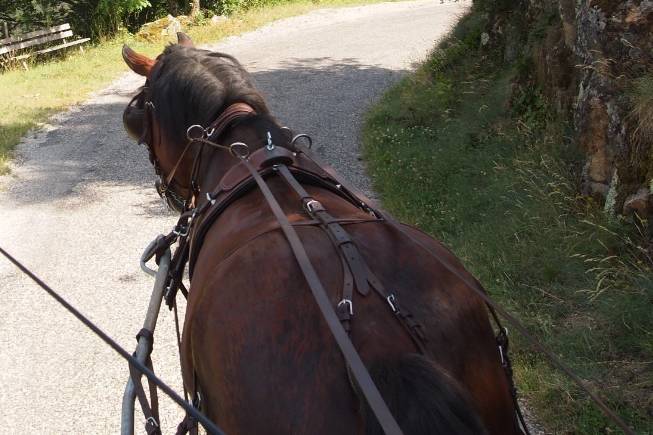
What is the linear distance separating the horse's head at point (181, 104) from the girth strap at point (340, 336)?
3.95 feet

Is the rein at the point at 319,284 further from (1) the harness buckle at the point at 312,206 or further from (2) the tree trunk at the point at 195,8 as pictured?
(2) the tree trunk at the point at 195,8

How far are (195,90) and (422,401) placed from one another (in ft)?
7.34

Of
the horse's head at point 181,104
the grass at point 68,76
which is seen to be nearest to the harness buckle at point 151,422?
the horse's head at point 181,104

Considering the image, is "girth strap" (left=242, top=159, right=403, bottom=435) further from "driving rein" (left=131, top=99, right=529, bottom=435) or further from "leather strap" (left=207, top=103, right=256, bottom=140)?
"leather strap" (left=207, top=103, right=256, bottom=140)

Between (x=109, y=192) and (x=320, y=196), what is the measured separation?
668cm

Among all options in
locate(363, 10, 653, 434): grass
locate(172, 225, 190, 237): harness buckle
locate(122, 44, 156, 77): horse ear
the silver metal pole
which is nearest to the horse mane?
locate(122, 44, 156, 77): horse ear

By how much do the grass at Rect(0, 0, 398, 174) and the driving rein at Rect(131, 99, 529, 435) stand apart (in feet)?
24.4

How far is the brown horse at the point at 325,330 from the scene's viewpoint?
1.74 m

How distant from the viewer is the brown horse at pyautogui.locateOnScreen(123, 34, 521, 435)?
68.6 inches

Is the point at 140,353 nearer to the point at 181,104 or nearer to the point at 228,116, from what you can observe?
the point at 228,116

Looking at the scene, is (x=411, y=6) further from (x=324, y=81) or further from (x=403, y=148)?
(x=403, y=148)

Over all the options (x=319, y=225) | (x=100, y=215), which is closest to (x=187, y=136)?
(x=319, y=225)

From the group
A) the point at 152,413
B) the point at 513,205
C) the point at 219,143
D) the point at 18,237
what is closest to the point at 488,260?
the point at 513,205

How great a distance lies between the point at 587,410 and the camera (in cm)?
371
